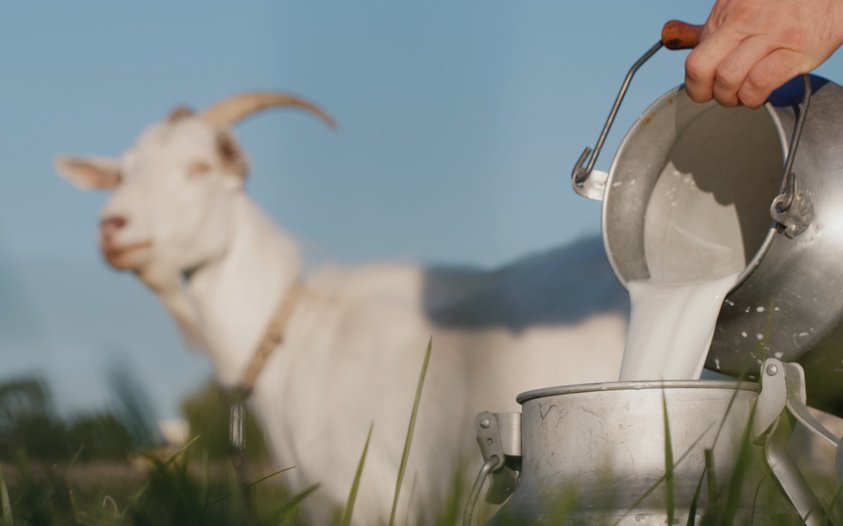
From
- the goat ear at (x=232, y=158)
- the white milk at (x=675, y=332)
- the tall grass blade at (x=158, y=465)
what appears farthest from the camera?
the goat ear at (x=232, y=158)

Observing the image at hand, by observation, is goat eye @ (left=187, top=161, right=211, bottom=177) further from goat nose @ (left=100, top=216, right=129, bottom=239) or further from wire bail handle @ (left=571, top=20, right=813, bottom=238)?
wire bail handle @ (left=571, top=20, right=813, bottom=238)

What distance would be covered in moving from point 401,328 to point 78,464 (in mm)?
2163

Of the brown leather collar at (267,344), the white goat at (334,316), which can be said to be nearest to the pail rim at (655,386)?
the white goat at (334,316)

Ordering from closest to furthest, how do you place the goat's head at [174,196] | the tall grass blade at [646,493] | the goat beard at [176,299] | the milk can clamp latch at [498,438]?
the tall grass blade at [646,493]
the milk can clamp latch at [498,438]
the goat's head at [174,196]
the goat beard at [176,299]

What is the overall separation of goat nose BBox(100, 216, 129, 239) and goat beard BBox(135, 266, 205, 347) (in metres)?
0.18

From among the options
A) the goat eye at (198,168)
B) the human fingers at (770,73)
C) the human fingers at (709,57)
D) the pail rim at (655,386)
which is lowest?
the pail rim at (655,386)

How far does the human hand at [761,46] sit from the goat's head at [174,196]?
100 inches

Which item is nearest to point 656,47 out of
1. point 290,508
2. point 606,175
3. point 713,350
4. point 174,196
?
point 606,175

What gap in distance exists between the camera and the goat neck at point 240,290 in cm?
381

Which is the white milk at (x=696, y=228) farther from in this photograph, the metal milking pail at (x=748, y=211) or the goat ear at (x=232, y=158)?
the goat ear at (x=232, y=158)

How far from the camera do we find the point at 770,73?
4.70 feet

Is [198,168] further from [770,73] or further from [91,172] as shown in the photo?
[770,73]

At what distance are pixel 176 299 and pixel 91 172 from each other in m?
0.68

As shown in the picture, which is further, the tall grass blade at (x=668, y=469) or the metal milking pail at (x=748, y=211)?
the metal milking pail at (x=748, y=211)
